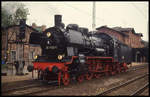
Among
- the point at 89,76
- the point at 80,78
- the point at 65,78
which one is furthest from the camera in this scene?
the point at 89,76

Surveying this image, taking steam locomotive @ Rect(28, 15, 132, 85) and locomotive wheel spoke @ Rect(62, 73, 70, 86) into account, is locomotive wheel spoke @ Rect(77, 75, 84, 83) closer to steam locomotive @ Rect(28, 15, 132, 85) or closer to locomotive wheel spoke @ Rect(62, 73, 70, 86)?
steam locomotive @ Rect(28, 15, 132, 85)

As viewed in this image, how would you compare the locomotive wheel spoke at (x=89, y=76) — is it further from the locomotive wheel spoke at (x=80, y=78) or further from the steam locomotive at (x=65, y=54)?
the locomotive wheel spoke at (x=80, y=78)

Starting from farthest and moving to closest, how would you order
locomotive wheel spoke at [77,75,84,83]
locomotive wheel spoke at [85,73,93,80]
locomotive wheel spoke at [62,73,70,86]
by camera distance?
locomotive wheel spoke at [85,73,93,80] → locomotive wheel spoke at [77,75,84,83] → locomotive wheel spoke at [62,73,70,86]

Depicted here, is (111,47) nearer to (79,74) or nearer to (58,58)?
(79,74)

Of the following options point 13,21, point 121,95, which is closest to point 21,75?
point 121,95

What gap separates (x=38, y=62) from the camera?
12406 millimetres

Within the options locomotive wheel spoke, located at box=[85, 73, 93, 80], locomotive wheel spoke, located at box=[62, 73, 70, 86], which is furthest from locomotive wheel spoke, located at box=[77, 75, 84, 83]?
locomotive wheel spoke, located at box=[62, 73, 70, 86]

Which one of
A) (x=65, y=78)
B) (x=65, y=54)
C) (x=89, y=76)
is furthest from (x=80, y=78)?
(x=65, y=54)

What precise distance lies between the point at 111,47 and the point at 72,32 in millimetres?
6053

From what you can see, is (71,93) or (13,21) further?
(13,21)

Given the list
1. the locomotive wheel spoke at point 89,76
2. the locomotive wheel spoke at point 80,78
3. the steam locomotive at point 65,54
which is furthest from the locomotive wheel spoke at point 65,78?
the locomotive wheel spoke at point 89,76

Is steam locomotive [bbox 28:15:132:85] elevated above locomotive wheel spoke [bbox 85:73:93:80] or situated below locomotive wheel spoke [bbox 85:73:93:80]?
above

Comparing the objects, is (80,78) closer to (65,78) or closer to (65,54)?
(65,78)

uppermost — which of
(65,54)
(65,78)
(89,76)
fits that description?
(65,54)
